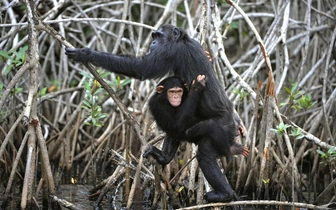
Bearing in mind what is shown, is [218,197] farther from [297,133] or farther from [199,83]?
[297,133]

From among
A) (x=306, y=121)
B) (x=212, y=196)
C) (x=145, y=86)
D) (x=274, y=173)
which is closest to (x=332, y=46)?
(x=306, y=121)

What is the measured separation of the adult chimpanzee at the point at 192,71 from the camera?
18.1ft

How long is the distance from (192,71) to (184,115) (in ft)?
1.48

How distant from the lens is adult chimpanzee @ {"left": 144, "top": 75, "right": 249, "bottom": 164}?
550cm

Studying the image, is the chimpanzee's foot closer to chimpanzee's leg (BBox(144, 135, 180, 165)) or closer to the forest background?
the forest background

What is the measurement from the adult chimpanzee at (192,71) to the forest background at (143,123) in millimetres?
259

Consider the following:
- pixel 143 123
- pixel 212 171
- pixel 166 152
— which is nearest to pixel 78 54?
pixel 166 152

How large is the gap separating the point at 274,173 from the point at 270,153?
105 cm

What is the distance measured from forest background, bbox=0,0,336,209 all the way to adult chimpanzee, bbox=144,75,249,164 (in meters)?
0.34

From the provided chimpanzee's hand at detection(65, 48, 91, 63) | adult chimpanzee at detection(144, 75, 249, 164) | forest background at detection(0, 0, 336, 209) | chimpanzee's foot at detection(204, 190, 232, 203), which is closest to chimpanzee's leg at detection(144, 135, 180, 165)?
forest background at detection(0, 0, 336, 209)

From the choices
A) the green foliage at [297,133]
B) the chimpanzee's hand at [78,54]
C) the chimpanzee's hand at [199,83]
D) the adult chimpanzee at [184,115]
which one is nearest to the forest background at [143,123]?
the green foliage at [297,133]

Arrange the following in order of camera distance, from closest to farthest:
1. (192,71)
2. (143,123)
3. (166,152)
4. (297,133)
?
(192,71)
(166,152)
(297,133)
(143,123)

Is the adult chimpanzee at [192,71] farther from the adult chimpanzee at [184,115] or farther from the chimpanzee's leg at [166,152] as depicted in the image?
the chimpanzee's leg at [166,152]

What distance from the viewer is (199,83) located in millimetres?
5504
